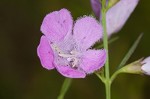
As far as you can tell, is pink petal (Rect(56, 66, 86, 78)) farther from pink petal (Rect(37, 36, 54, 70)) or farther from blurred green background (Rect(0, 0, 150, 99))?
blurred green background (Rect(0, 0, 150, 99))

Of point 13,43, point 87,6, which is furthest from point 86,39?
point 13,43

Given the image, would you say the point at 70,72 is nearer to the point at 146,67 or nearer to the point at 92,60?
the point at 92,60

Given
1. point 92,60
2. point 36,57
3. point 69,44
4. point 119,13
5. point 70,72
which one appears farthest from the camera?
point 36,57

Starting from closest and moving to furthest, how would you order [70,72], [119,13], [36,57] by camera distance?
[70,72] → [119,13] → [36,57]

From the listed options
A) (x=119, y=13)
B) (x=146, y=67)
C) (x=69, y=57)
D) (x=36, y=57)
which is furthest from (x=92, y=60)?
(x=36, y=57)

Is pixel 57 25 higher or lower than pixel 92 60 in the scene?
higher

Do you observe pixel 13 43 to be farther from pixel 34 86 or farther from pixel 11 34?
pixel 34 86
